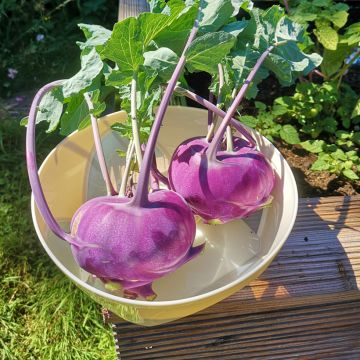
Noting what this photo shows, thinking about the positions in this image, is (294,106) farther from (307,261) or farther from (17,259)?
(17,259)

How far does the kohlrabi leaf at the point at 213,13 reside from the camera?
0.69 metres

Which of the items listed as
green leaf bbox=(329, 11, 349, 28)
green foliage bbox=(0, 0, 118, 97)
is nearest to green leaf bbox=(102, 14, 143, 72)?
green leaf bbox=(329, 11, 349, 28)

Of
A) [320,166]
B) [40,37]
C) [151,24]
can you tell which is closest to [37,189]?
[151,24]

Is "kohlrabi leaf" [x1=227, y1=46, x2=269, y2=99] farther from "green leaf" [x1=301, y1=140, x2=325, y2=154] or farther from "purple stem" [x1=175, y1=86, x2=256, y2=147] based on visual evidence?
"green leaf" [x1=301, y1=140, x2=325, y2=154]

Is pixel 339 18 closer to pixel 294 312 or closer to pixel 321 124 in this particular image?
pixel 321 124

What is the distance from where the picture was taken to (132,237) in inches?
22.7

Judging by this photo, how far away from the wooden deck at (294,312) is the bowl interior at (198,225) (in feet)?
0.22

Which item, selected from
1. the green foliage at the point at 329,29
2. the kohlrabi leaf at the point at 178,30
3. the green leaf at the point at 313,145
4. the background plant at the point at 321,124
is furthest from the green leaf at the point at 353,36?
the kohlrabi leaf at the point at 178,30

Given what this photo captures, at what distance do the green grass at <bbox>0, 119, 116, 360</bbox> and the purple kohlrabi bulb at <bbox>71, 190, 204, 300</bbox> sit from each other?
27.6 inches

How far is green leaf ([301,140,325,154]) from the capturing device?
3.95 feet

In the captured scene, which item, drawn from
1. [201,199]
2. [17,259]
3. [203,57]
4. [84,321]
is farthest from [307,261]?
[17,259]

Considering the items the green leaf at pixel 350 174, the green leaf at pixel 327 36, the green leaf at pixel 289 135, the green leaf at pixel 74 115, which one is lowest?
the green leaf at pixel 350 174

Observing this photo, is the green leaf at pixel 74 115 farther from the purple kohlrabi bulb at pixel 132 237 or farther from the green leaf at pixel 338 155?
the green leaf at pixel 338 155

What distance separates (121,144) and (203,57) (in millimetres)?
318
